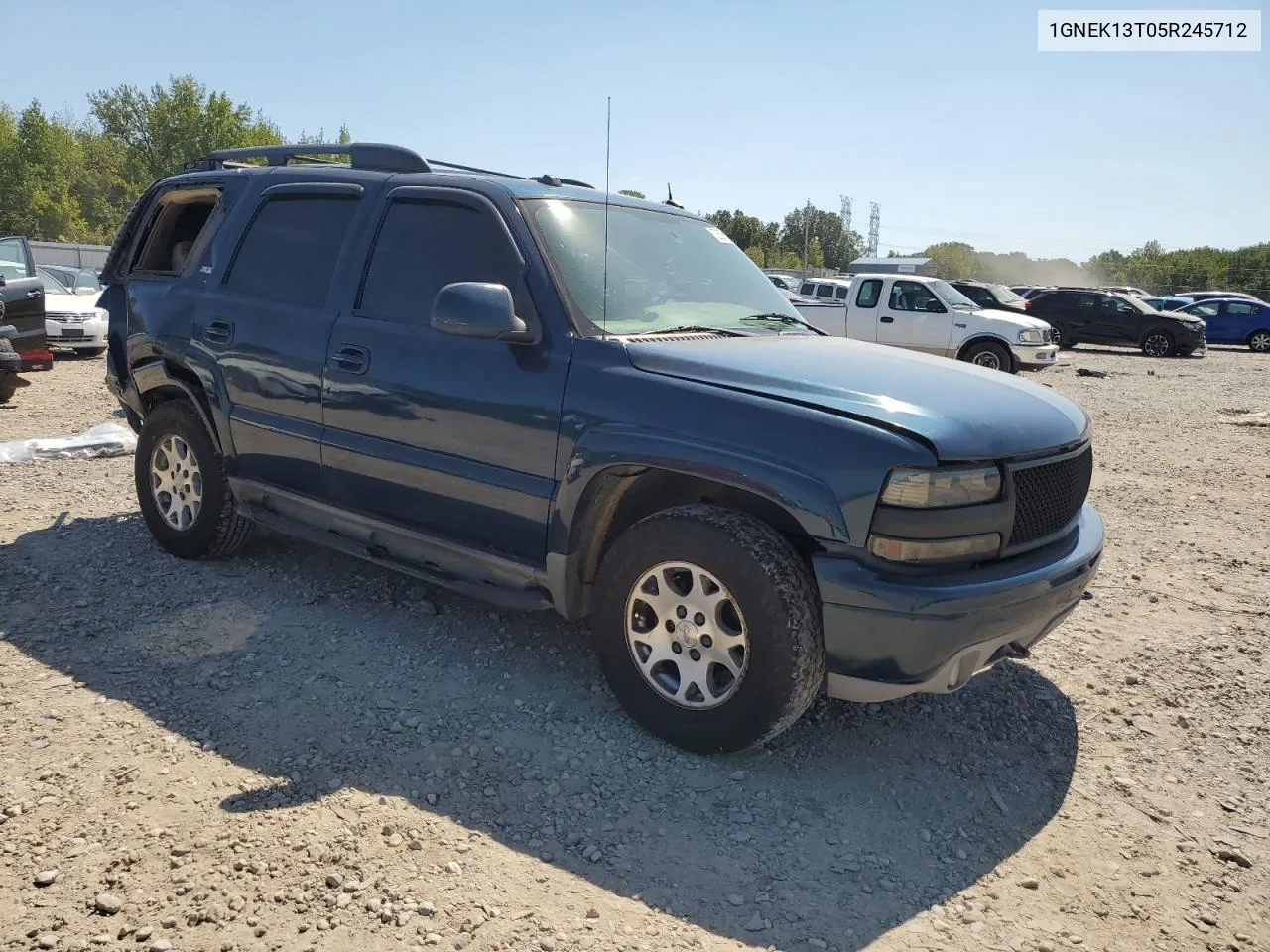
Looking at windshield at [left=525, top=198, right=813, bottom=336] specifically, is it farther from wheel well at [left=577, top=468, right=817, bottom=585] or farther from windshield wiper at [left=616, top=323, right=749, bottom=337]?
wheel well at [left=577, top=468, right=817, bottom=585]

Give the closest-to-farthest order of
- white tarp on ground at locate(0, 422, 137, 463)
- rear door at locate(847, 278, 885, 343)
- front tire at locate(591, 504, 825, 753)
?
front tire at locate(591, 504, 825, 753)
white tarp on ground at locate(0, 422, 137, 463)
rear door at locate(847, 278, 885, 343)

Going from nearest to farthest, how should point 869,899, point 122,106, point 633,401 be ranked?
point 869,899
point 633,401
point 122,106

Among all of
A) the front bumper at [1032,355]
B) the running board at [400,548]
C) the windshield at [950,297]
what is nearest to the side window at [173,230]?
the running board at [400,548]

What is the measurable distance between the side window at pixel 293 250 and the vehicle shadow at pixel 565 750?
1479 millimetres

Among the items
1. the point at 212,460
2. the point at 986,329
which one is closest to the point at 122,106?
the point at 986,329

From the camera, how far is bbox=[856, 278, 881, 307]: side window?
50.7 feet

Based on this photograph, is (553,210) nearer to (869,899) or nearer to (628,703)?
(628,703)

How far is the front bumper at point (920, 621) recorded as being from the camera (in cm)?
274

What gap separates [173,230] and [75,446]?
2.95m

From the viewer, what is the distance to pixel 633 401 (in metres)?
3.17

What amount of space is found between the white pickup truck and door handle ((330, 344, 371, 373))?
37.7 ft

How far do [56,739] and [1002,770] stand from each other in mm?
3284

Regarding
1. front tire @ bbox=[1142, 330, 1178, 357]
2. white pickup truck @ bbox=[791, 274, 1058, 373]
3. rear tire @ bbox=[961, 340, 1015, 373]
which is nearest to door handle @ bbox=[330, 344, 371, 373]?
A: white pickup truck @ bbox=[791, 274, 1058, 373]

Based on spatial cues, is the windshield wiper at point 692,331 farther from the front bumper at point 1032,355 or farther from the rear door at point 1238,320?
the rear door at point 1238,320
